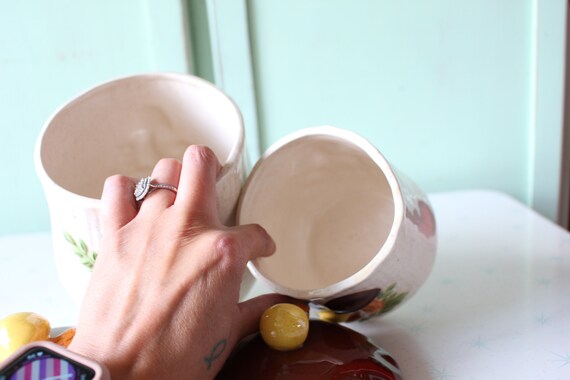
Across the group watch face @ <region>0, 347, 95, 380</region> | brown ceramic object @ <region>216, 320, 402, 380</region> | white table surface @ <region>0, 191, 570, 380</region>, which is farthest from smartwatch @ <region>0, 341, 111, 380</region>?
→ white table surface @ <region>0, 191, 570, 380</region>

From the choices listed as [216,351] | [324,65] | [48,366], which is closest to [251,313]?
[216,351]

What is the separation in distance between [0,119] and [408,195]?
54 cm

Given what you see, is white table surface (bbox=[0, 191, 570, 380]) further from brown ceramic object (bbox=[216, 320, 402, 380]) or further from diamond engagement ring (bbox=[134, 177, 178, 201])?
diamond engagement ring (bbox=[134, 177, 178, 201])

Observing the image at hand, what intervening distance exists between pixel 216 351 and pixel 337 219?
10.4 inches

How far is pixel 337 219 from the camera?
2.23ft

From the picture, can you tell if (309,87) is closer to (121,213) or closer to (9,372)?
(121,213)

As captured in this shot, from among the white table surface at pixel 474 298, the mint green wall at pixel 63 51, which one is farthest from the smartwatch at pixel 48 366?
the mint green wall at pixel 63 51

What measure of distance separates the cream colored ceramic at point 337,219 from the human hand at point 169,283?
0.06m

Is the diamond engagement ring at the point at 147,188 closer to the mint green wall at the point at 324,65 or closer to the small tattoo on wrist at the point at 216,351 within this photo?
the small tattoo on wrist at the point at 216,351

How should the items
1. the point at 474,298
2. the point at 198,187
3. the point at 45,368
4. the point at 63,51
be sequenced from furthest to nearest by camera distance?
the point at 63,51 → the point at 474,298 → the point at 198,187 → the point at 45,368

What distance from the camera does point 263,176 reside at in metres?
0.57

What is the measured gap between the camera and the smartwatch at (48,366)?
0.37m

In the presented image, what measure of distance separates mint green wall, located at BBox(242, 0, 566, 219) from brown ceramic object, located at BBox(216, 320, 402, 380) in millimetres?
402

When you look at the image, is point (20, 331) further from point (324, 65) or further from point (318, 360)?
point (324, 65)
